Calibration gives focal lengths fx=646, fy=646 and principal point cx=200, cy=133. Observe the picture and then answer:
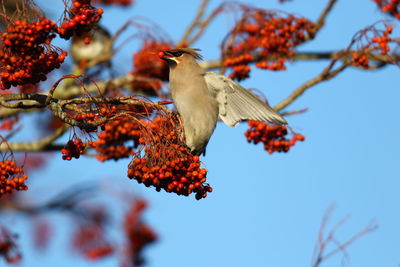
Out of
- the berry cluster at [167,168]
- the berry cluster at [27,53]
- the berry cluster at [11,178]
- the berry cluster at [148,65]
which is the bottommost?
the berry cluster at [167,168]

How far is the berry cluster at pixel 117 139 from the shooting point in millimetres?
4793

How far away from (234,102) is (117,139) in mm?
931

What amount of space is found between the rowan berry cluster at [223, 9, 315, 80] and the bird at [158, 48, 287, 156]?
2.39 feet

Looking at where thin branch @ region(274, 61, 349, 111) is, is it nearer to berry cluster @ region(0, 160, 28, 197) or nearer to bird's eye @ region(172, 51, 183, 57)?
bird's eye @ region(172, 51, 183, 57)

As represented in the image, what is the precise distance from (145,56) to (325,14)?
1.75 metres

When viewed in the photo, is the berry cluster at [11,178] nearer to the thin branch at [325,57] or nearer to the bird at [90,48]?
the thin branch at [325,57]

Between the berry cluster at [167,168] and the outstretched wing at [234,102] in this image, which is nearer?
the berry cluster at [167,168]

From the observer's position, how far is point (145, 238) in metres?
8.53

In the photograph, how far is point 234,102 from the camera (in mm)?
4770

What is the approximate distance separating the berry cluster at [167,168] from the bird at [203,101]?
1029 millimetres

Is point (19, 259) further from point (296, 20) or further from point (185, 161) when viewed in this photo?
point (296, 20)

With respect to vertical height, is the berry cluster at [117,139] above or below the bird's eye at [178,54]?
below

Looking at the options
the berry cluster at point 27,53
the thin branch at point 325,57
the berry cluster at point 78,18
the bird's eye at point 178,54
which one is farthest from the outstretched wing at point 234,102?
the berry cluster at point 27,53

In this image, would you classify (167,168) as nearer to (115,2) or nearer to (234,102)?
(234,102)
